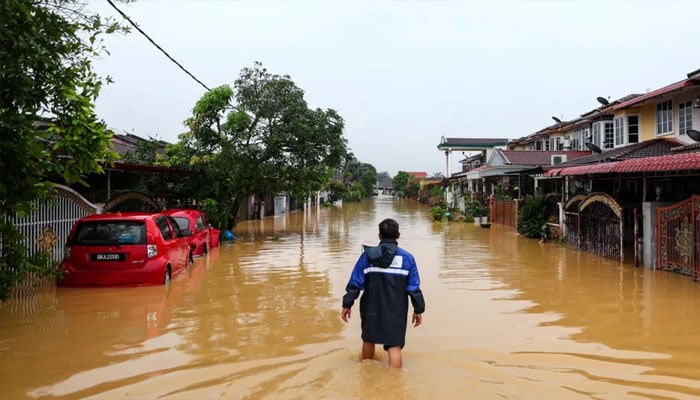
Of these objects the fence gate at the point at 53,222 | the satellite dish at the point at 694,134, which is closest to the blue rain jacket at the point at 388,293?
the fence gate at the point at 53,222

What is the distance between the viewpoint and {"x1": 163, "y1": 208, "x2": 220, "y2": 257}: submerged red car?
46.7 ft

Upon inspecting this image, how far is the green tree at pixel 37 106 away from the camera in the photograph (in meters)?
5.74

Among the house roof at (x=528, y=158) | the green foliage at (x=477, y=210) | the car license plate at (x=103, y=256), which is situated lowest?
the car license plate at (x=103, y=256)

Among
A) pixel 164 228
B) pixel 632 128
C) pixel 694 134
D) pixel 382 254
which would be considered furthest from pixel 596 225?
pixel 382 254

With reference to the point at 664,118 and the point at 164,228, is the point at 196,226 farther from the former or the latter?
the point at 664,118

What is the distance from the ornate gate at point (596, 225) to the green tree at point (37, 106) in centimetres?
1159

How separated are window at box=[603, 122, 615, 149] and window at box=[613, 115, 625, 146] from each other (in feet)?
5.84

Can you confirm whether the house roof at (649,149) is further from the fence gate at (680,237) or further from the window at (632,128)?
the fence gate at (680,237)

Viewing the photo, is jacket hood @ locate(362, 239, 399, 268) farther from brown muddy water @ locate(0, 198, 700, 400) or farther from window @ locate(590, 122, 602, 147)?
window @ locate(590, 122, 602, 147)

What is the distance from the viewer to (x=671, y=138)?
18875 millimetres

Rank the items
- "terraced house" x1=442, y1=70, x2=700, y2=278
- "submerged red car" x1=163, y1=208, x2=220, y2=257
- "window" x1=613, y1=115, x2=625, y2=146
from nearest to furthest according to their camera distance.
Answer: "terraced house" x1=442, y1=70, x2=700, y2=278 → "submerged red car" x1=163, y1=208, x2=220, y2=257 → "window" x1=613, y1=115, x2=625, y2=146

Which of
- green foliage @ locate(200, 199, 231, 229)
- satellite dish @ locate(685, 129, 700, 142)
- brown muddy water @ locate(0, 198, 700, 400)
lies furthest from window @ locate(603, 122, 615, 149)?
green foliage @ locate(200, 199, 231, 229)

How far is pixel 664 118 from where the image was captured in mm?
19453

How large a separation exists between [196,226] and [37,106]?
901cm
